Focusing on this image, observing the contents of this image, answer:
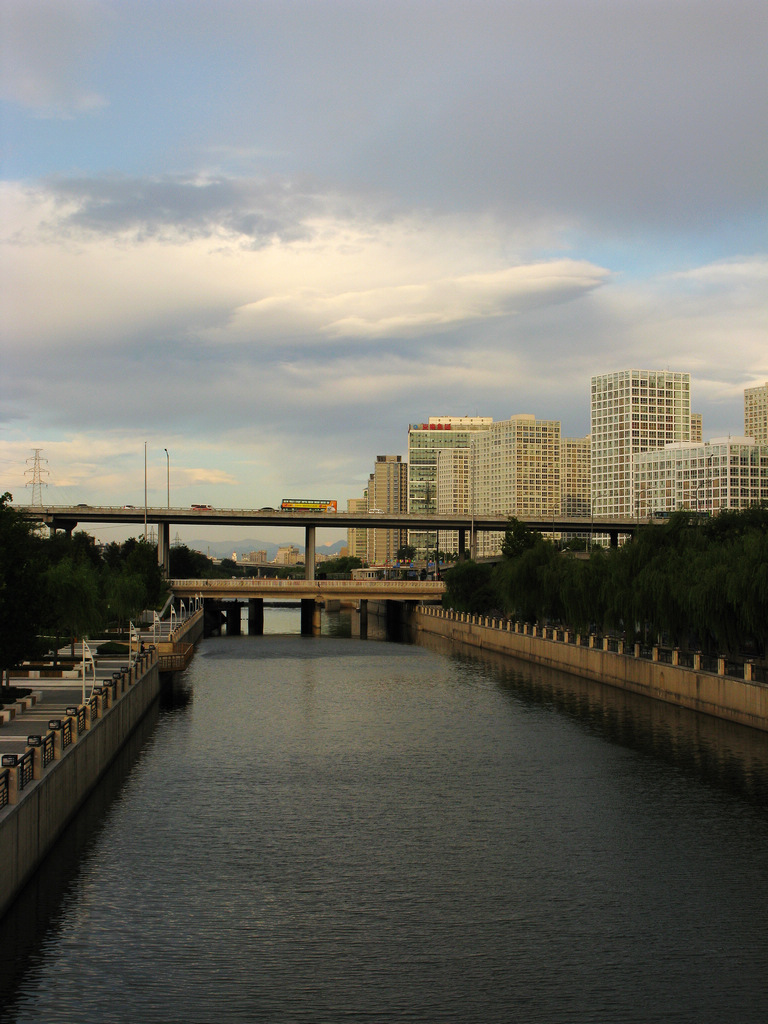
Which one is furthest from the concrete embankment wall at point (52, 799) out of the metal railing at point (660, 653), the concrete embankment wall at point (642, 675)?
the metal railing at point (660, 653)

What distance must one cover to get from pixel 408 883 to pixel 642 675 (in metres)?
33.9

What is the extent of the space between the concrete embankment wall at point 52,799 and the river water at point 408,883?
2.01ft

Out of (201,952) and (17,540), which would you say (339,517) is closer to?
(17,540)

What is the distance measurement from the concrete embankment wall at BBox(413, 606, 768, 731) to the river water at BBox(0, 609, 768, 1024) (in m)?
1.51

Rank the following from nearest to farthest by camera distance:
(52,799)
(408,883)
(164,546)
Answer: (408,883) → (52,799) → (164,546)

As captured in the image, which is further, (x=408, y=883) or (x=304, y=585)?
(x=304, y=585)

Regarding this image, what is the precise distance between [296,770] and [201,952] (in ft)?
53.7

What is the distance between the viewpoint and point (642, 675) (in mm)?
54906

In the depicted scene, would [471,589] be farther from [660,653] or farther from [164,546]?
[660,653]

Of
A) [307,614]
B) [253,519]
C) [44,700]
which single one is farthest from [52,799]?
[253,519]

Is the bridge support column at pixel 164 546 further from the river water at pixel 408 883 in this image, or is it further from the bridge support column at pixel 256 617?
the river water at pixel 408 883

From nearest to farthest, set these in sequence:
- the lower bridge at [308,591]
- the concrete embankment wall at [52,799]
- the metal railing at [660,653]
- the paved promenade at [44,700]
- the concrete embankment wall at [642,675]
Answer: the concrete embankment wall at [52,799], the paved promenade at [44,700], the concrete embankment wall at [642,675], the metal railing at [660,653], the lower bridge at [308,591]

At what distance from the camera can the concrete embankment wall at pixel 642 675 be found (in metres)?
42.9

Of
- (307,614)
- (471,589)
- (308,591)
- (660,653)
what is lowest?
(307,614)
